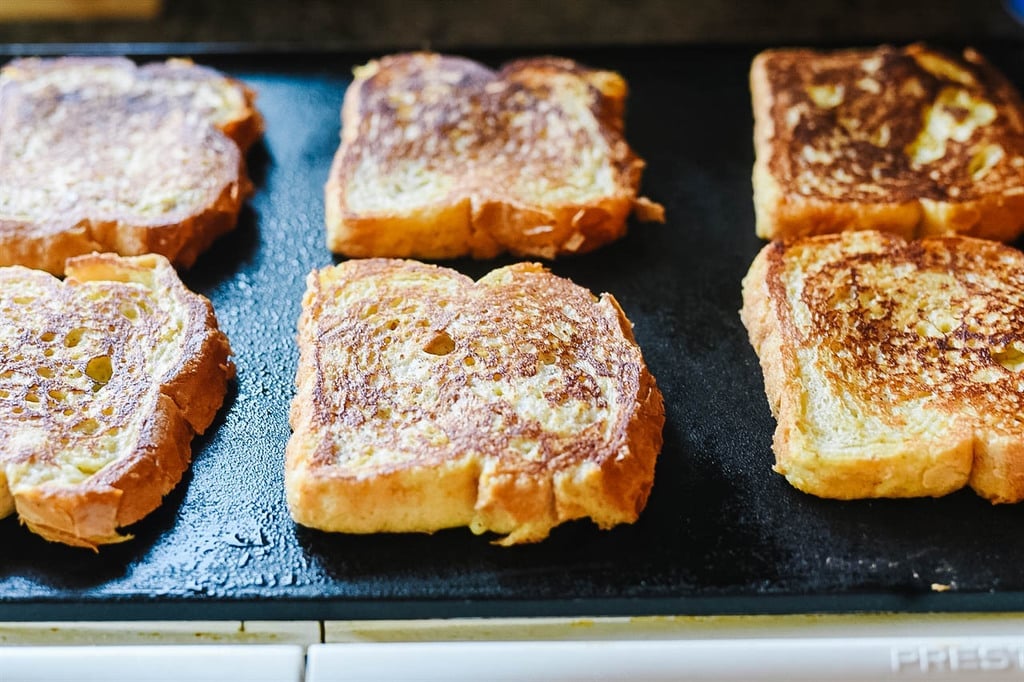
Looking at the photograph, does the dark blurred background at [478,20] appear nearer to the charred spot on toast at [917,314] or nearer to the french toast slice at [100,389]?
the charred spot on toast at [917,314]

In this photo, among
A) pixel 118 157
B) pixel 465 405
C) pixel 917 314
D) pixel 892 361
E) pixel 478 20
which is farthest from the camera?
pixel 478 20

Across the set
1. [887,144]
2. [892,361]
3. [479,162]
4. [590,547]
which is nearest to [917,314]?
[892,361]

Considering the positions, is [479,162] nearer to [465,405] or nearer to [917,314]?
[465,405]

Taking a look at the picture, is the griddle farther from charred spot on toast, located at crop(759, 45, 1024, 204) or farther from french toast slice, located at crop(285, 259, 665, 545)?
charred spot on toast, located at crop(759, 45, 1024, 204)

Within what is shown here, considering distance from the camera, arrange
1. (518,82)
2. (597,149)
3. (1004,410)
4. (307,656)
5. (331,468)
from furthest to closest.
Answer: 1. (518,82)
2. (597,149)
3. (1004,410)
4. (331,468)
5. (307,656)

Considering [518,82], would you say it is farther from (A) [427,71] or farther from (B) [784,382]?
(B) [784,382]

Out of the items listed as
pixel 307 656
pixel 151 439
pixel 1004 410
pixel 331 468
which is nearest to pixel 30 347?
pixel 151 439

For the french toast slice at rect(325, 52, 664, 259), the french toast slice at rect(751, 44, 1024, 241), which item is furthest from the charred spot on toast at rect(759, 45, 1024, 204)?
the french toast slice at rect(325, 52, 664, 259)
